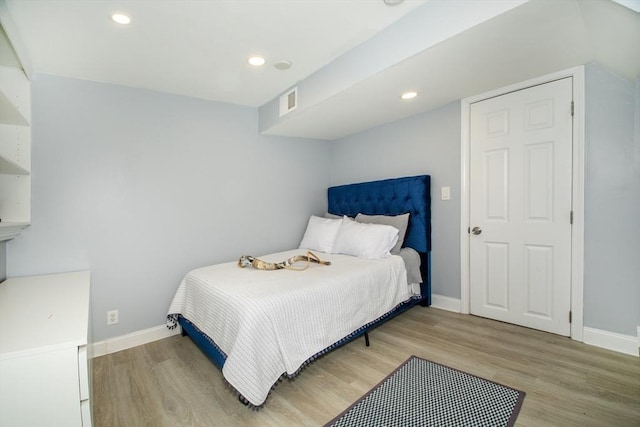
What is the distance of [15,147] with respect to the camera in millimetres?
1893

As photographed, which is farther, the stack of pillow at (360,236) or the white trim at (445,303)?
the white trim at (445,303)

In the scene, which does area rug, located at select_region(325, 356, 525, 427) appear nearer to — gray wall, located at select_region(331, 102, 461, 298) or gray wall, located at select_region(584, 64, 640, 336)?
gray wall, located at select_region(584, 64, 640, 336)

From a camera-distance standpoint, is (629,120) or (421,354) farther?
(421,354)

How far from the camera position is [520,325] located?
2471 millimetres

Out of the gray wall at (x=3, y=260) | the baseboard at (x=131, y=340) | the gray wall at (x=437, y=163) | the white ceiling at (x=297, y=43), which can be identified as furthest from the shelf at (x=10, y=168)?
the gray wall at (x=437, y=163)

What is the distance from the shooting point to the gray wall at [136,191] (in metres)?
2.13

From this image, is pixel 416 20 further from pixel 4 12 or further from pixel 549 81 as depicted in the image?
pixel 4 12

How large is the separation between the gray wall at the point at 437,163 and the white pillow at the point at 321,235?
2.87ft

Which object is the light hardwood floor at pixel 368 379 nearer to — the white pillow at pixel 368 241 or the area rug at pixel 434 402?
the area rug at pixel 434 402

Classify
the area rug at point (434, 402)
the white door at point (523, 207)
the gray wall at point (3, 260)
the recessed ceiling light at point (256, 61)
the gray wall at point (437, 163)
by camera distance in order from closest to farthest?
the area rug at point (434, 402) < the gray wall at point (3, 260) < the recessed ceiling light at point (256, 61) < the white door at point (523, 207) < the gray wall at point (437, 163)

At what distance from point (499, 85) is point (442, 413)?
2.50m

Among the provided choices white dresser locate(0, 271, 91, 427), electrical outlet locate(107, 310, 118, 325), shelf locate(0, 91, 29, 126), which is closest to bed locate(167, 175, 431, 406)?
electrical outlet locate(107, 310, 118, 325)

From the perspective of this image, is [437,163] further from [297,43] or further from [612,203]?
[297,43]

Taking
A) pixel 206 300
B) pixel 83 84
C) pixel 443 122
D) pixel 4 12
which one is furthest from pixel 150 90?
pixel 443 122
